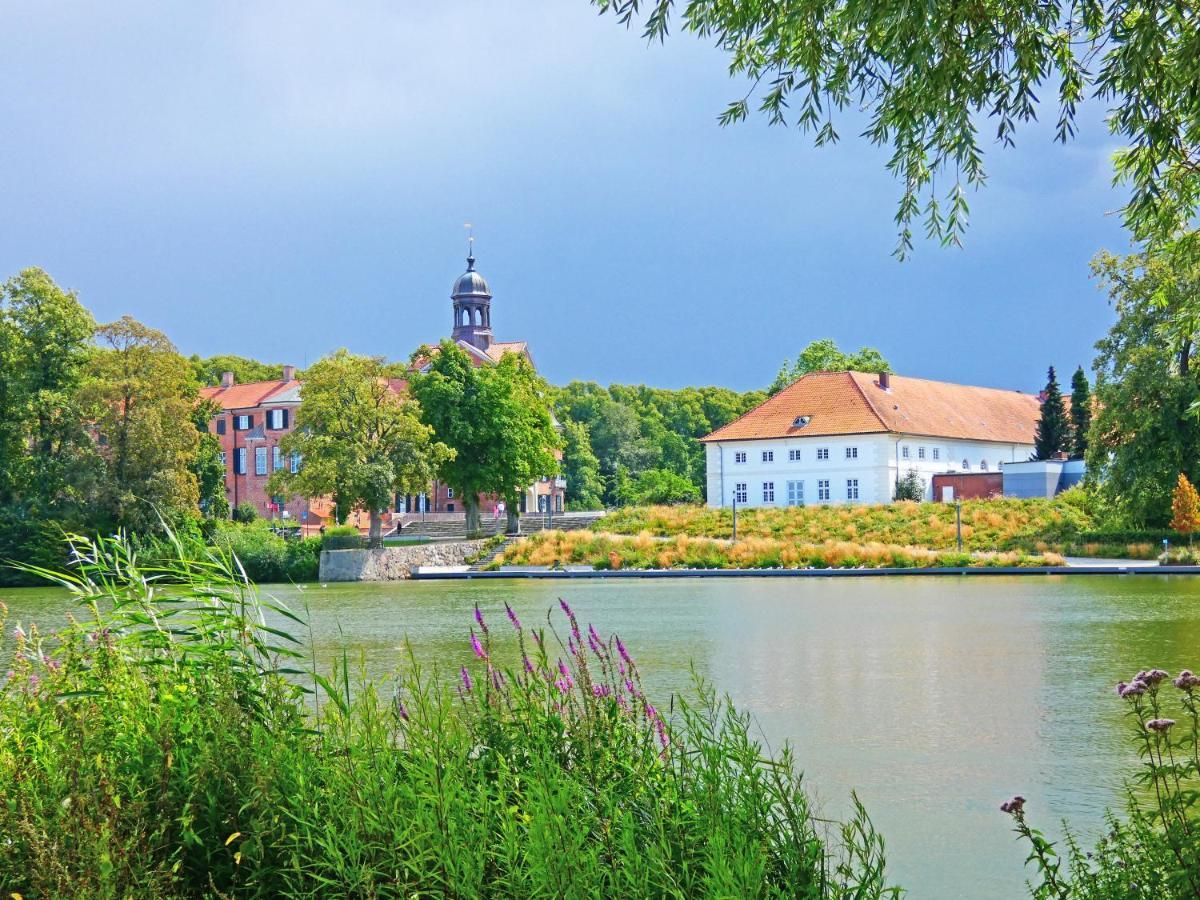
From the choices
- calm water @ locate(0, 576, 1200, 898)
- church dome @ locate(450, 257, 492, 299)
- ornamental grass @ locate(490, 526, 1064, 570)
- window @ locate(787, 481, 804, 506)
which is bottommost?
calm water @ locate(0, 576, 1200, 898)

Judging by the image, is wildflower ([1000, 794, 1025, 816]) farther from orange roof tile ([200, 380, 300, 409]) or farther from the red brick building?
orange roof tile ([200, 380, 300, 409])

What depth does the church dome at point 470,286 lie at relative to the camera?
293ft

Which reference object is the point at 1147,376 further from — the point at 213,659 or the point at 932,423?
the point at 213,659

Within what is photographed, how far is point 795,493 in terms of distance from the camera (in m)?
65.9

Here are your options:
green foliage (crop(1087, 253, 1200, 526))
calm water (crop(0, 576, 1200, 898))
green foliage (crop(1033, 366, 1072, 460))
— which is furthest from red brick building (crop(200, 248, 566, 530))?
calm water (crop(0, 576, 1200, 898))

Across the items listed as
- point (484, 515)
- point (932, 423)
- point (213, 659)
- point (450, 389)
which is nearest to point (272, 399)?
point (484, 515)

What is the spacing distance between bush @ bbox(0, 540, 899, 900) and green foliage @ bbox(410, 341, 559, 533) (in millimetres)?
47322

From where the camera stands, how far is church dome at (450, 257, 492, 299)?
89.2 m

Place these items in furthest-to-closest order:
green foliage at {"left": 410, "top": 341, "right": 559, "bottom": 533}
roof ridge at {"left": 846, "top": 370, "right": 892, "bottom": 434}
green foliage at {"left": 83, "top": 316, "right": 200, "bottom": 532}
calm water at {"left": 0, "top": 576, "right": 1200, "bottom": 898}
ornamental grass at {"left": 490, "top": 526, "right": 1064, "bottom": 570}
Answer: roof ridge at {"left": 846, "top": 370, "right": 892, "bottom": 434}
green foliage at {"left": 410, "top": 341, "right": 559, "bottom": 533}
green foliage at {"left": 83, "top": 316, "right": 200, "bottom": 532}
ornamental grass at {"left": 490, "top": 526, "right": 1064, "bottom": 570}
calm water at {"left": 0, "top": 576, "right": 1200, "bottom": 898}

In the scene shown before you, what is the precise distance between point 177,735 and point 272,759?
0.51 metres

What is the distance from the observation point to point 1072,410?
64.9 metres

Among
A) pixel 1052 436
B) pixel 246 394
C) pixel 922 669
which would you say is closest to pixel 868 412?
pixel 1052 436

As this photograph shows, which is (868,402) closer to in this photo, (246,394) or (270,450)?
(270,450)

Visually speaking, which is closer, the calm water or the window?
the calm water
